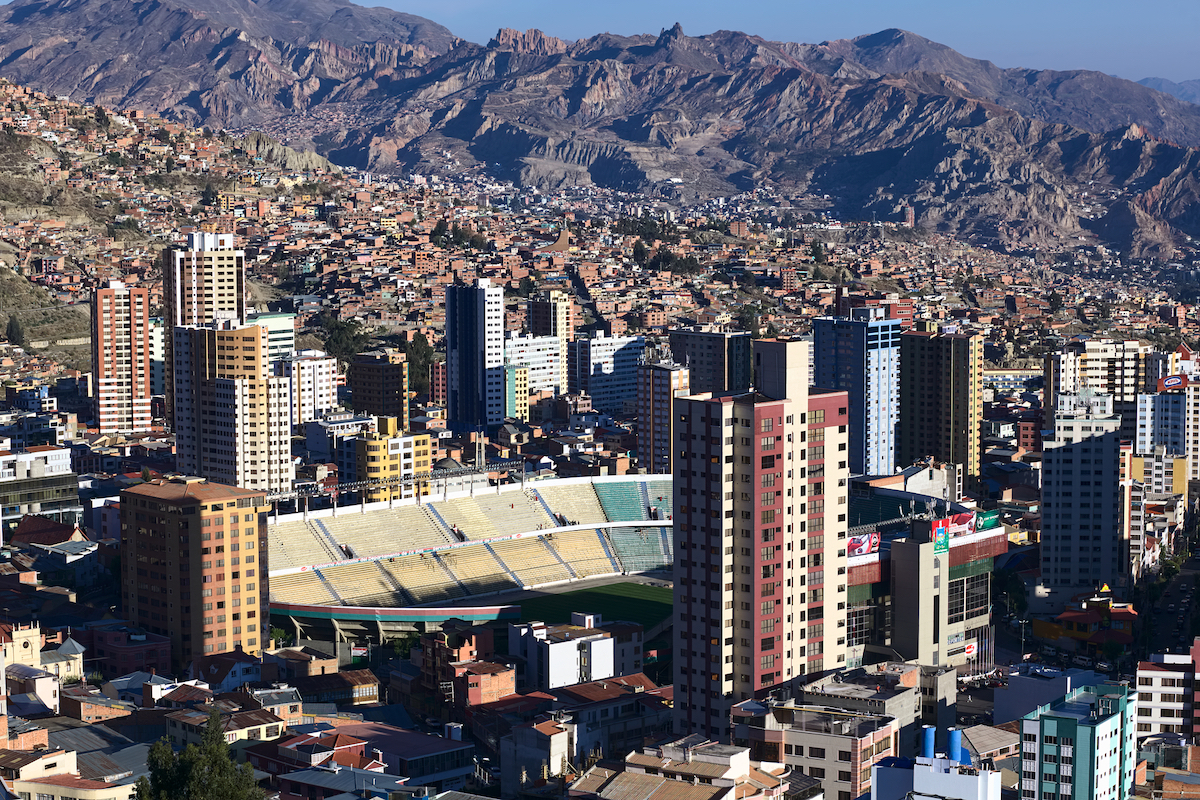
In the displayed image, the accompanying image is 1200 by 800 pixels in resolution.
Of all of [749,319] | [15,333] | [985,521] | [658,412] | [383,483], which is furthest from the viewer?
[749,319]

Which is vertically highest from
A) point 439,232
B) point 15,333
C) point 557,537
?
point 439,232

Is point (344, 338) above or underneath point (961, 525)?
above

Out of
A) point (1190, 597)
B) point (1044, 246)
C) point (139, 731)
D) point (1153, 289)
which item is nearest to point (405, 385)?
point (1190, 597)

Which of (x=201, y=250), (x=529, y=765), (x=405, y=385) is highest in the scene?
(x=201, y=250)

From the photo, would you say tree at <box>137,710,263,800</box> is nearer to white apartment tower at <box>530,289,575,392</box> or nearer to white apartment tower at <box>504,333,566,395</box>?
white apartment tower at <box>504,333,566,395</box>

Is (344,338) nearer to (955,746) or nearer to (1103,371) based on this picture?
(1103,371)

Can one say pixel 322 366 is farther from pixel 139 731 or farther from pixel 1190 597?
pixel 139 731

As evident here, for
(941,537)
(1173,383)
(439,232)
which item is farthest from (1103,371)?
(439,232)

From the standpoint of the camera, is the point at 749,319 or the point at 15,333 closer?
the point at 15,333
